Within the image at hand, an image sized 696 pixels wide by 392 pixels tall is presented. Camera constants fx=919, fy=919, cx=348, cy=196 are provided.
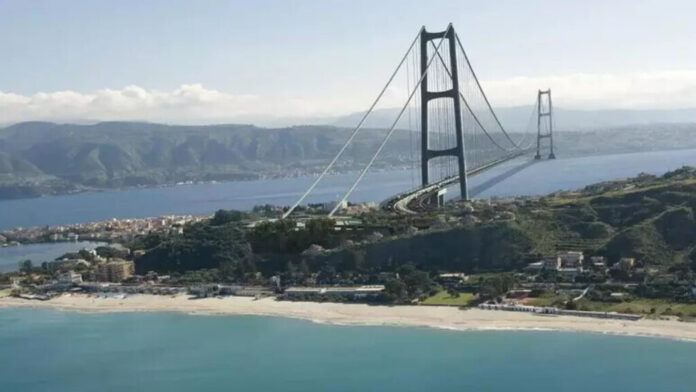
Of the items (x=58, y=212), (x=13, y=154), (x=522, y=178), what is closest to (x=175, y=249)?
(x=522, y=178)

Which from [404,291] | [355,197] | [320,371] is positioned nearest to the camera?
[320,371]

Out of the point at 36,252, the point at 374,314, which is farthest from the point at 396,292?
the point at 36,252

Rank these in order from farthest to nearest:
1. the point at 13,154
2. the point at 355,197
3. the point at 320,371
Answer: the point at 13,154, the point at 355,197, the point at 320,371

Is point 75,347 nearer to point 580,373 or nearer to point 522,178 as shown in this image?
point 580,373

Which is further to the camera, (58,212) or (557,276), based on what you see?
(58,212)

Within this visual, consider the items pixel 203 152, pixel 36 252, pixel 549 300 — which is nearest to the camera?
pixel 549 300

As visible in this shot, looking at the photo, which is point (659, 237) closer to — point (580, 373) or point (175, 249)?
point (580, 373)

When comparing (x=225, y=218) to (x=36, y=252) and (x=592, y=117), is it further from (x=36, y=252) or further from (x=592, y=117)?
(x=592, y=117)

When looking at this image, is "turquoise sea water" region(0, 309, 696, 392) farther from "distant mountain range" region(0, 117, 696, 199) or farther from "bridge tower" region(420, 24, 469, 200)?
"distant mountain range" region(0, 117, 696, 199)

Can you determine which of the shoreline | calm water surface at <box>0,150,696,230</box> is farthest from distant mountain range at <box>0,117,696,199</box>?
the shoreline
